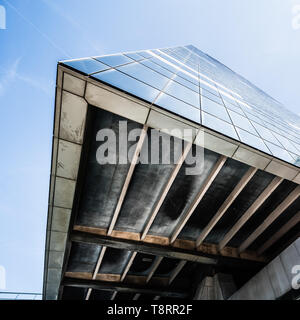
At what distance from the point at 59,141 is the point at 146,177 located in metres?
3.65

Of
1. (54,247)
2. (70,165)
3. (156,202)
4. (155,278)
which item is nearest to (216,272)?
(155,278)

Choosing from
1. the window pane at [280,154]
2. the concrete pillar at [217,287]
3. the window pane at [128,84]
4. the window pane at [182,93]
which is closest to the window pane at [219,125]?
the window pane at [182,93]

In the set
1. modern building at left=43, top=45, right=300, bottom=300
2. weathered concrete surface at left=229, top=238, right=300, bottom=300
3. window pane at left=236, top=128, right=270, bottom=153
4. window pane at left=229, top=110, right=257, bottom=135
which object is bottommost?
weathered concrete surface at left=229, top=238, right=300, bottom=300

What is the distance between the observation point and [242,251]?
1079 centimetres

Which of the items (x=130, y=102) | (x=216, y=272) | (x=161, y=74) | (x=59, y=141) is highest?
(x=161, y=74)

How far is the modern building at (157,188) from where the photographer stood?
5.50 m

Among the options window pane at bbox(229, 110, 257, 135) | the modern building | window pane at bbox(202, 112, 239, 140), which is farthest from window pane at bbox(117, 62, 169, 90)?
window pane at bbox(229, 110, 257, 135)

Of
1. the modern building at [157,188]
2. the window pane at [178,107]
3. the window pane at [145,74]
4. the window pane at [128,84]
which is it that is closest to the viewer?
the window pane at [128,84]

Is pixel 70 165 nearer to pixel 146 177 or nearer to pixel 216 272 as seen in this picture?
pixel 146 177

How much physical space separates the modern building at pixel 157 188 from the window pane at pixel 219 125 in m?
0.07

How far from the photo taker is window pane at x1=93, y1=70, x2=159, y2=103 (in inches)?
211

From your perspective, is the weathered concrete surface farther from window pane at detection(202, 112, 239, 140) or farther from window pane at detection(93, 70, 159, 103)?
window pane at detection(93, 70, 159, 103)

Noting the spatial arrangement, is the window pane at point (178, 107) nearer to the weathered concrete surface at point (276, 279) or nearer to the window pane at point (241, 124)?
the window pane at point (241, 124)

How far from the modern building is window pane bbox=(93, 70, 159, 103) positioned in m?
0.06
